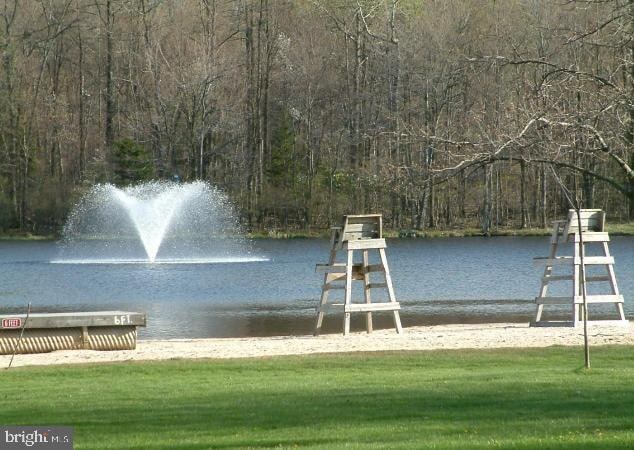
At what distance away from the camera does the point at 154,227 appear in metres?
58.2

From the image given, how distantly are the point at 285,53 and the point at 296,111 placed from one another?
13.4 ft

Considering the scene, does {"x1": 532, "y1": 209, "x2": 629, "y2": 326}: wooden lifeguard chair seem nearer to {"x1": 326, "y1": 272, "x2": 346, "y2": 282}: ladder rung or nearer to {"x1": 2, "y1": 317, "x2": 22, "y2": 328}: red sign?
{"x1": 326, "y1": 272, "x2": 346, "y2": 282}: ladder rung

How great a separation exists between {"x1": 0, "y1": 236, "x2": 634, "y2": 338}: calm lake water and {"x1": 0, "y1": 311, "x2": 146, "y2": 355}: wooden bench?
394cm

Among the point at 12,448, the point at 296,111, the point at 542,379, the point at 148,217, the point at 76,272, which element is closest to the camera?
the point at 12,448

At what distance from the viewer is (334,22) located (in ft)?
247

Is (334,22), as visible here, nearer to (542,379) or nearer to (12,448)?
(542,379)

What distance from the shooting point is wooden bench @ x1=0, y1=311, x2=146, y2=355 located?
65.3ft

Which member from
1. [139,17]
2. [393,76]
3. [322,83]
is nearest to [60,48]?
[139,17]

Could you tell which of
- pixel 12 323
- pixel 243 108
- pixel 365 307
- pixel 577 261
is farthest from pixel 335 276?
pixel 243 108

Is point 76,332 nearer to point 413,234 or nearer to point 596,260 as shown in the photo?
point 596,260

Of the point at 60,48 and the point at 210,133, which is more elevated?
the point at 60,48

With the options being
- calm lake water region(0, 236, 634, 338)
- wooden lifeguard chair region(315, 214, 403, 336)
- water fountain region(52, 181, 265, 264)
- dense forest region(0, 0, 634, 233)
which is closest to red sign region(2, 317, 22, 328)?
calm lake water region(0, 236, 634, 338)

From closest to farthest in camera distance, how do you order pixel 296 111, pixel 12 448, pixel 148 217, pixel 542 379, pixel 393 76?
pixel 12 448, pixel 542 379, pixel 148 217, pixel 393 76, pixel 296 111

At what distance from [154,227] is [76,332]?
125ft
